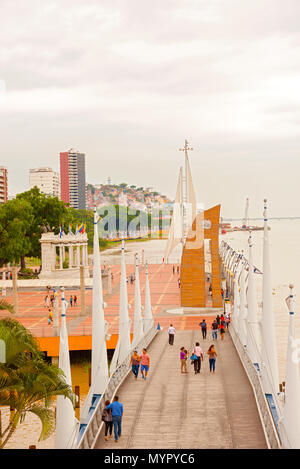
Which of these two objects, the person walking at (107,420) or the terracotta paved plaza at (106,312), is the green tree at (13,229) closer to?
the terracotta paved plaza at (106,312)

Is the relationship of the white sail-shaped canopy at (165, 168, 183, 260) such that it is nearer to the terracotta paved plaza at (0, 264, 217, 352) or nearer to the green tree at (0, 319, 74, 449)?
the terracotta paved plaza at (0, 264, 217, 352)

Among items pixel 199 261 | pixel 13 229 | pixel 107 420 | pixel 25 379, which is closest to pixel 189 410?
pixel 107 420

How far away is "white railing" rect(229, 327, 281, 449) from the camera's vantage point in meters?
14.5

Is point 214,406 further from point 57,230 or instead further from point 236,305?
point 57,230

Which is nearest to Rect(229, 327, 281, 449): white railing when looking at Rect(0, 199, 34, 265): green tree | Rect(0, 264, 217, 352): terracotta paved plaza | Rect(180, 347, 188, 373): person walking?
Rect(180, 347, 188, 373): person walking

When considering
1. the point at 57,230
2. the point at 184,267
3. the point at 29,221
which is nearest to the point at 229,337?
the point at 184,267

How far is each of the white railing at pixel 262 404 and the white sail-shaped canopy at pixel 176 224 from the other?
91.6 feet

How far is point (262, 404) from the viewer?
680 inches

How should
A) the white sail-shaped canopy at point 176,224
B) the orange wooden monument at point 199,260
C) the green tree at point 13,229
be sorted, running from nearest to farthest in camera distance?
1. the orange wooden monument at point 199,260
2. the white sail-shaped canopy at point 176,224
3. the green tree at point 13,229

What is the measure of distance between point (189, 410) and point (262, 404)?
2.19 metres

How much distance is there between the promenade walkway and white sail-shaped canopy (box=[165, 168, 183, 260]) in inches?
1132

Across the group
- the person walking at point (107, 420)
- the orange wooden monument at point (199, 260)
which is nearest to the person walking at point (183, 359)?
the person walking at point (107, 420)

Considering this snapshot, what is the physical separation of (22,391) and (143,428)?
3531 millimetres

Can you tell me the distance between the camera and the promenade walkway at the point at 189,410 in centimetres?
1530
